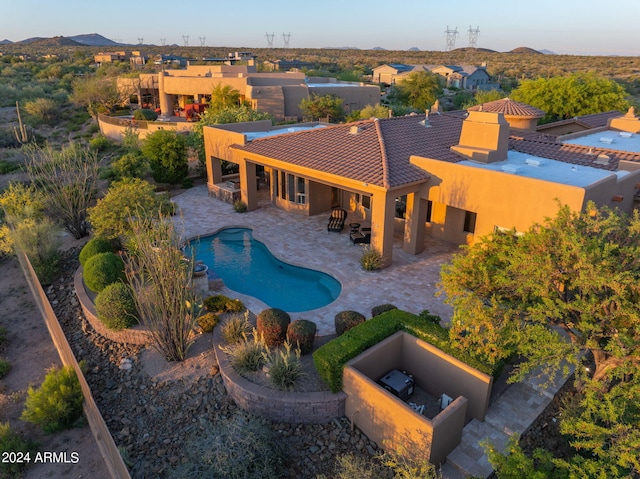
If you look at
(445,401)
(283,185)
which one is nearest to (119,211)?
(283,185)

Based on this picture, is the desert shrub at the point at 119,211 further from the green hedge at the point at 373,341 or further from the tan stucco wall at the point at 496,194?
the tan stucco wall at the point at 496,194

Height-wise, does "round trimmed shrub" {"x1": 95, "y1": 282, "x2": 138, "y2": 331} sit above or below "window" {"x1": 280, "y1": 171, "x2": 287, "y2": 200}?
below

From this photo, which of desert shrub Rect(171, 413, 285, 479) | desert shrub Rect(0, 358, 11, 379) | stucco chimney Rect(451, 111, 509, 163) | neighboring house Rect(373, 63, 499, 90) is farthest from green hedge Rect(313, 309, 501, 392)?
neighboring house Rect(373, 63, 499, 90)

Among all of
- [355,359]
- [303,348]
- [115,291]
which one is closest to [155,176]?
[115,291]

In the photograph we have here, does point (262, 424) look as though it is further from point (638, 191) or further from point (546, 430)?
point (638, 191)

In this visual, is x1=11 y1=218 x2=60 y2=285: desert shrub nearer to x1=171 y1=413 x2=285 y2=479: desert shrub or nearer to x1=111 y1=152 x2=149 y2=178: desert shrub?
x1=111 y1=152 x2=149 y2=178: desert shrub

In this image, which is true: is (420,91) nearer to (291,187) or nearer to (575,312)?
(291,187)

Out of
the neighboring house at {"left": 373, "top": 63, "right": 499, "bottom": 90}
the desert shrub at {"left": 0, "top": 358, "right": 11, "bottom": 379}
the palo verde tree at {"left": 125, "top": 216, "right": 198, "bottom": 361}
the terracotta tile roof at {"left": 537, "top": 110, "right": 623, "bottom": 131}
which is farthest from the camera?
the neighboring house at {"left": 373, "top": 63, "right": 499, "bottom": 90}
